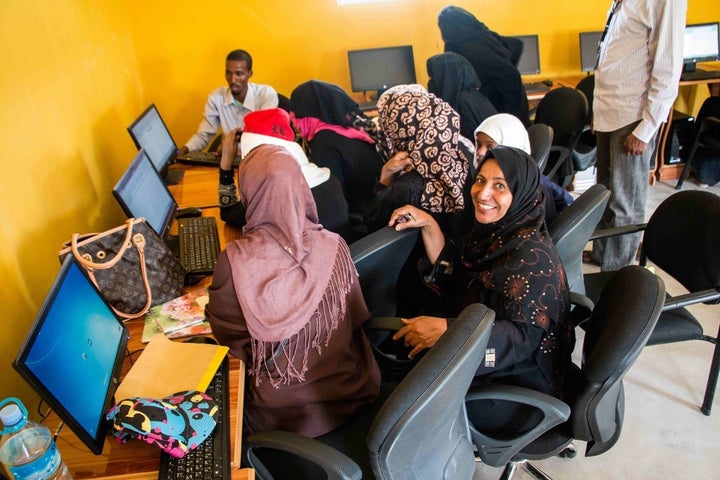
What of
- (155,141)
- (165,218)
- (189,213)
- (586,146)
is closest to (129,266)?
(165,218)

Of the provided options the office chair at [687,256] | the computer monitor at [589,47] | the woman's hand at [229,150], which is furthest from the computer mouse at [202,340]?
the computer monitor at [589,47]

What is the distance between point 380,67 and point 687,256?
2673mm

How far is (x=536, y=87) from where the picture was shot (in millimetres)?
3887

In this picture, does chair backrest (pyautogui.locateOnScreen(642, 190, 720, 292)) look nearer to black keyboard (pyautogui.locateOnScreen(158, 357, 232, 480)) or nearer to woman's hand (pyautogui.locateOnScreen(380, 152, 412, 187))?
woman's hand (pyautogui.locateOnScreen(380, 152, 412, 187))

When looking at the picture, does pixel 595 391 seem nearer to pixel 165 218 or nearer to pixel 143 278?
pixel 143 278

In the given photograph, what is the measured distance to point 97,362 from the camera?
113 centimetres

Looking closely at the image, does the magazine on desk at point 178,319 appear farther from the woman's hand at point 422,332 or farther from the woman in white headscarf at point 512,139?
the woman in white headscarf at point 512,139

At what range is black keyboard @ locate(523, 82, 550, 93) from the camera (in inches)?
151

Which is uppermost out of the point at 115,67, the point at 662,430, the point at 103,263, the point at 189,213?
the point at 115,67

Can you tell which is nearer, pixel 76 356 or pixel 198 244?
pixel 76 356

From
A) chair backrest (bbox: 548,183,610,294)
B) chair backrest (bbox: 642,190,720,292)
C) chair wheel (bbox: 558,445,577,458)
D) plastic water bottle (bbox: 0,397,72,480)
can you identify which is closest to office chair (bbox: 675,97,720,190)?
chair backrest (bbox: 642,190,720,292)

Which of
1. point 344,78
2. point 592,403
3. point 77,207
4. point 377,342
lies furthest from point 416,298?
point 344,78

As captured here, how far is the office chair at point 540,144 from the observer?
2375 mm

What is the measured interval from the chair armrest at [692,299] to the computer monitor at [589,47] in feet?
9.35
